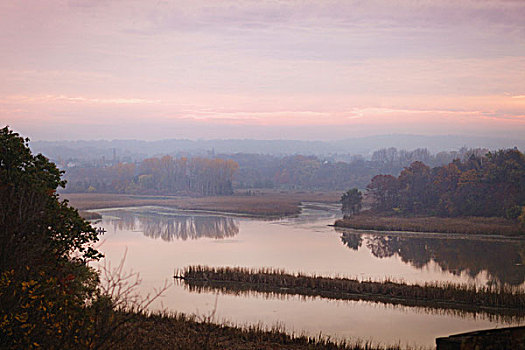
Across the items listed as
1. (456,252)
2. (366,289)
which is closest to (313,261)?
(366,289)

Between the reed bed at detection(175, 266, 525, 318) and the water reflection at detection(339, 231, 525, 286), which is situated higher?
the reed bed at detection(175, 266, 525, 318)

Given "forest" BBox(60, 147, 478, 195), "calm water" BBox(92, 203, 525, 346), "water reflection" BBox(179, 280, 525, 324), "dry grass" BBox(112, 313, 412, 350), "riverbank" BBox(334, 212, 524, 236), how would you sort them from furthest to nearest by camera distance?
"forest" BBox(60, 147, 478, 195) < "riverbank" BBox(334, 212, 524, 236) < "water reflection" BBox(179, 280, 525, 324) < "calm water" BBox(92, 203, 525, 346) < "dry grass" BBox(112, 313, 412, 350)

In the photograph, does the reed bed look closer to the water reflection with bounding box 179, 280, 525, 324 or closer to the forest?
the water reflection with bounding box 179, 280, 525, 324

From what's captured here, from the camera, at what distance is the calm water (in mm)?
14633

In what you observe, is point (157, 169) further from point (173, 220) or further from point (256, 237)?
point (256, 237)

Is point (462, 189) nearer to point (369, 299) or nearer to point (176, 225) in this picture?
point (176, 225)

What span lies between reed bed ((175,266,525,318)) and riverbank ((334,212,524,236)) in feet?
55.8

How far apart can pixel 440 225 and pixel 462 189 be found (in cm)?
746

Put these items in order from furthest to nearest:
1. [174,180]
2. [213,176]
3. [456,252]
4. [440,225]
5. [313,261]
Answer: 1. [174,180]
2. [213,176]
3. [440,225]
4. [456,252]
5. [313,261]

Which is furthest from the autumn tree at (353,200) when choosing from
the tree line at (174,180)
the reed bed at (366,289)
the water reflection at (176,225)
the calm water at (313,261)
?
the tree line at (174,180)

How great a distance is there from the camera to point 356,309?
52.9 feet

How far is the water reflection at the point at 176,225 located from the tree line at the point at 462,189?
14425 mm

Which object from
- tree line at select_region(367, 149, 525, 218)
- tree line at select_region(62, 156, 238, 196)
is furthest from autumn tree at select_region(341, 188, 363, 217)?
tree line at select_region(62, 156, 238, 196)

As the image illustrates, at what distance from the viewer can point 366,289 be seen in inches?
695
